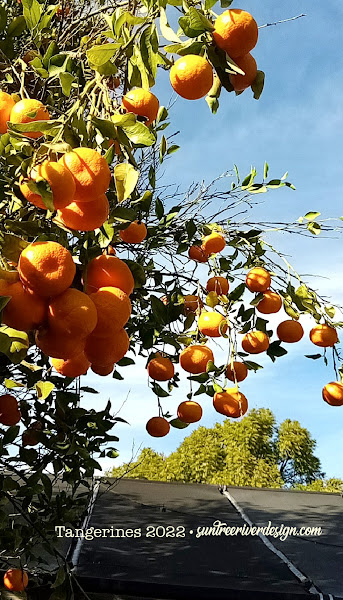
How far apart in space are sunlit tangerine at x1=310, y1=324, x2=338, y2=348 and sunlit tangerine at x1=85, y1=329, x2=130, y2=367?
3.84 ft

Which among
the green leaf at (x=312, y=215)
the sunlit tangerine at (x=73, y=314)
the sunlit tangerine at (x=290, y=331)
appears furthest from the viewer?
the green leaf at (x=312, y=215)

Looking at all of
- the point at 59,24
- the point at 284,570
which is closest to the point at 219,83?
the point at 59,24

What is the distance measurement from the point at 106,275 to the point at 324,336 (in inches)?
46.9

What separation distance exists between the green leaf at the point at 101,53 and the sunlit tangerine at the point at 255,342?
3.42 feet

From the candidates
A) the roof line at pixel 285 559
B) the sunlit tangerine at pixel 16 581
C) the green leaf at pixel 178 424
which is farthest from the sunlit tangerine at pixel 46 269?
the roof line at pixel 285 559

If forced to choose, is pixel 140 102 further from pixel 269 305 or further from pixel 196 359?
pixel 269 305

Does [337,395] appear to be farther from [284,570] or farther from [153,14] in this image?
[284,570]

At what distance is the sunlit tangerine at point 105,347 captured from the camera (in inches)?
30.2

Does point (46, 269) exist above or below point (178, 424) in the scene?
above

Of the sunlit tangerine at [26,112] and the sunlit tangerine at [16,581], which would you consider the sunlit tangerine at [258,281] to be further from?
the sunlit tangerine at [16,581]

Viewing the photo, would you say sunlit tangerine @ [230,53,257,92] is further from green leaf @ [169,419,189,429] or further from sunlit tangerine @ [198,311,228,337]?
green leaf @ [169,419,189,429]

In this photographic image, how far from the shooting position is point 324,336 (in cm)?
180

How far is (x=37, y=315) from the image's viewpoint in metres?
0.71

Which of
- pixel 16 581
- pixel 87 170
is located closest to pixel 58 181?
pixel 87 170
